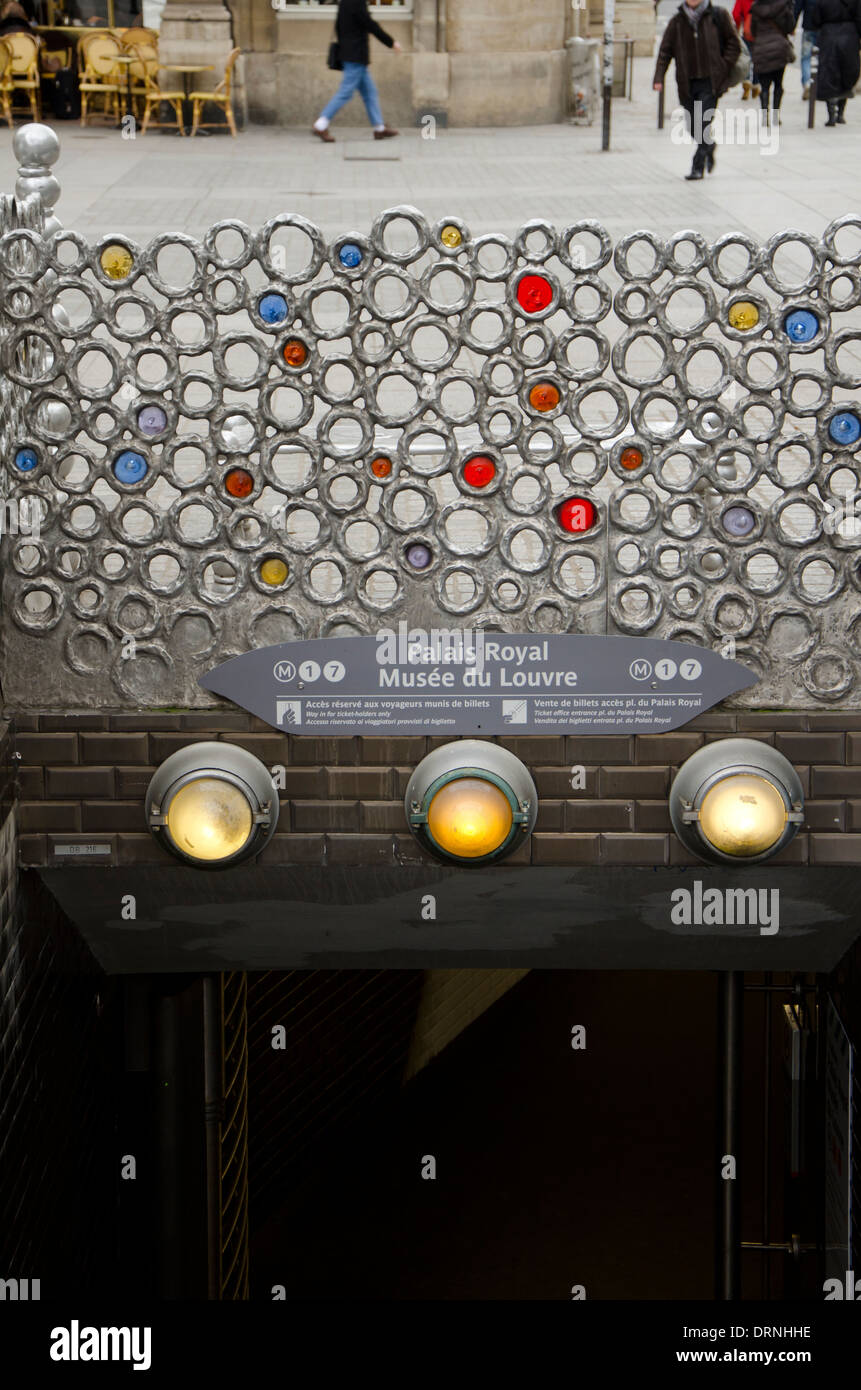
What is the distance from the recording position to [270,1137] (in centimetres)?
1283

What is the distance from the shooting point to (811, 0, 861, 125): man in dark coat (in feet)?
65.7

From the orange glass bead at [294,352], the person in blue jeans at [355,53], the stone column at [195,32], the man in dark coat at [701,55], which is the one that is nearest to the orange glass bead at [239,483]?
the orange glass bead at [294,352]

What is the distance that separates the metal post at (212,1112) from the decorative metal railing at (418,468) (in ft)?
10.4

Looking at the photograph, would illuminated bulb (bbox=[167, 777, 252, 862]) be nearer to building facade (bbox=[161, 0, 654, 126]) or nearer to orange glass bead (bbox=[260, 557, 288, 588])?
orange glass bead (bbox=[260, 557, 288, 588])

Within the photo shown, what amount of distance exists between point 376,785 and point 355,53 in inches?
555

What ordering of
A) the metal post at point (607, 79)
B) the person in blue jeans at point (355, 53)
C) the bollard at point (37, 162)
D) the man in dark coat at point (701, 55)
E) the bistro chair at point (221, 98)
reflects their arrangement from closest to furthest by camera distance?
the bollard at point (37, 162) < the man in dark coat at point (701, 55) < the person in blue jeans at point (355, 53) < the metal post at point (607, 79) < the bistro chair at point (221, 98)

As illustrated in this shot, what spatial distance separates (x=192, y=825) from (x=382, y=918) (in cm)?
105

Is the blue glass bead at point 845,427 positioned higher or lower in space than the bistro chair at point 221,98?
lower

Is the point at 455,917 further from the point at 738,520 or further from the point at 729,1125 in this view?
the point at 729,1125

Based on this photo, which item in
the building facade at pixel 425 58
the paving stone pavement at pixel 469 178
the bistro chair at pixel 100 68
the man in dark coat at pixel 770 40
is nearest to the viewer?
the paving stone pavement at pixel 469 178

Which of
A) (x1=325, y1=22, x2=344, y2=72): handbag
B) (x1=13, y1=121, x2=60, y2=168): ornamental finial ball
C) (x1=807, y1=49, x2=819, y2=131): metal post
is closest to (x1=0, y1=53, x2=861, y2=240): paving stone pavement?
(x1=807, y1=49, x2=819, y2=131): metal post

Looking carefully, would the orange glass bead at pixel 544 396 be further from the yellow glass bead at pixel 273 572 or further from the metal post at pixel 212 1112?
the metal post at pixel 212 1112

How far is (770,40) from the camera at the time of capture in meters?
20.6

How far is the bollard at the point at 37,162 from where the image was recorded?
322 inches
